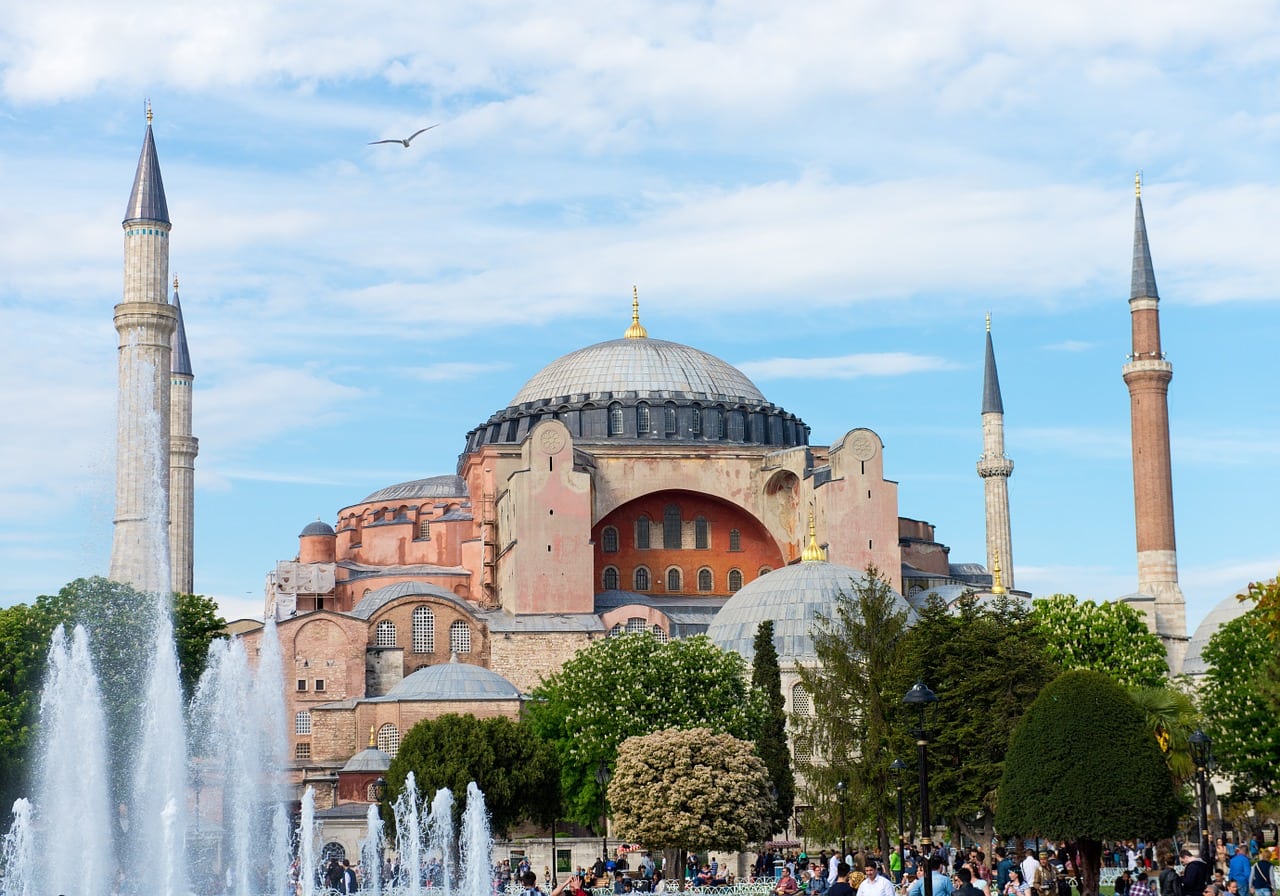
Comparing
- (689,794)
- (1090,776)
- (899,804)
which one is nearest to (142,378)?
(689,794)

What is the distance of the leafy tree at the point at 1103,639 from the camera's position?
46.4 meters

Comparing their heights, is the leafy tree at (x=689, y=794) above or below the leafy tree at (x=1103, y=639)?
below

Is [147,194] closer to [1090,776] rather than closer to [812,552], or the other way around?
[812,552]

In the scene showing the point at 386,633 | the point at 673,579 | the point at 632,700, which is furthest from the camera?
the point at 673,579

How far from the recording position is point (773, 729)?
39688 millimetres

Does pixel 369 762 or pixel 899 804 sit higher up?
pixel 369 762

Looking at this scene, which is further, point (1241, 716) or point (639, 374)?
point (639, 374)

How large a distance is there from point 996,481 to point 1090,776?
141ft

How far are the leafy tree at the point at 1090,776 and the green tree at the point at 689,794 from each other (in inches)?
365

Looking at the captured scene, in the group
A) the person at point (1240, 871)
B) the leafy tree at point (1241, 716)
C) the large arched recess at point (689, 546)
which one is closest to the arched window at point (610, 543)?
the large arched recess at point (689, 546)

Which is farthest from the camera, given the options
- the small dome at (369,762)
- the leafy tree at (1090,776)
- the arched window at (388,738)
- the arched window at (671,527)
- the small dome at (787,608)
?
the arched window at (671,527)

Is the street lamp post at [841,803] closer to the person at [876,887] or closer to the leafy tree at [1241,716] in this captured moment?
the leafy tree at [1241,716]

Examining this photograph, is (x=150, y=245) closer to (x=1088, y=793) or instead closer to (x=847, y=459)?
(x=847, y=459)

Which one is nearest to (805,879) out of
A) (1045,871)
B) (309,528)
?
(1045,871)
